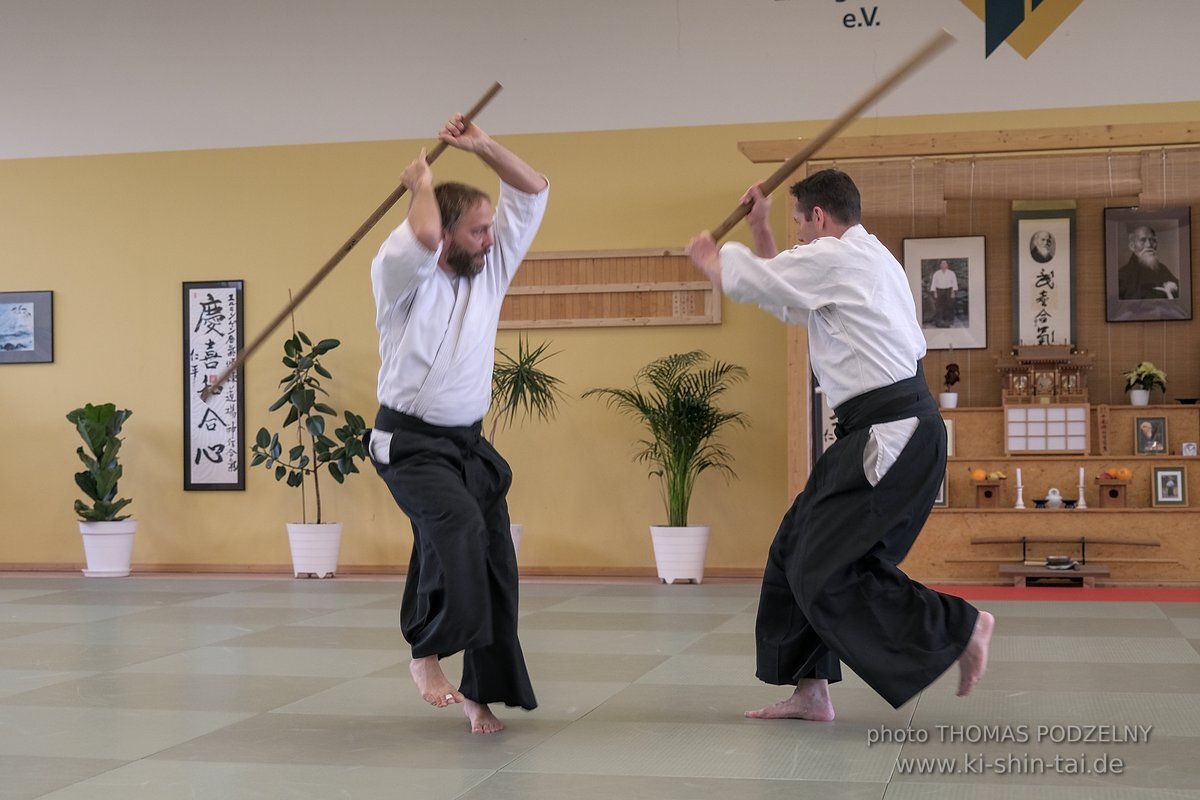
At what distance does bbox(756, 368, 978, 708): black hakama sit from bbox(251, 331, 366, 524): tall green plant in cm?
506

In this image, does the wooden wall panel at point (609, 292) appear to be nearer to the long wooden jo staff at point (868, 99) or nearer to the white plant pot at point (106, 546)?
the white plant pot at point (106, 546)

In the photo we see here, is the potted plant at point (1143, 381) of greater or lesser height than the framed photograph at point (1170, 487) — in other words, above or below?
above

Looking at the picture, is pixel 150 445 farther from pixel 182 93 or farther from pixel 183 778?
pixel 183 778

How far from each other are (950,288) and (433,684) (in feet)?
17.8

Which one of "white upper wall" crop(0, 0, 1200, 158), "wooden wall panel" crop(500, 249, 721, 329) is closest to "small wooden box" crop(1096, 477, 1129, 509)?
"white upper wall" crop(0, 0, 1200, 158)

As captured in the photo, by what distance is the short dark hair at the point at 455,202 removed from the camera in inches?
127

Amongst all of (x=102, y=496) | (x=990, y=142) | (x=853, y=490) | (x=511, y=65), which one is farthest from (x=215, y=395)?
(x=853, y=490)

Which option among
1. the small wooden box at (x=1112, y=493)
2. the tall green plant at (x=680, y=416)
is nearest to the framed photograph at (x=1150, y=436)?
the small wooden box at (x=1112, y=493)

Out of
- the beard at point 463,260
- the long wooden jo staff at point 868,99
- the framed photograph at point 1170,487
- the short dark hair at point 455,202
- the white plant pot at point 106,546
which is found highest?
the long wooden jo staff at point 868,99

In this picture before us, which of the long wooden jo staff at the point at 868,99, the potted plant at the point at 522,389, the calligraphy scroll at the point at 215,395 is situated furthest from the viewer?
the calligraphy scroll at the point at 215,395

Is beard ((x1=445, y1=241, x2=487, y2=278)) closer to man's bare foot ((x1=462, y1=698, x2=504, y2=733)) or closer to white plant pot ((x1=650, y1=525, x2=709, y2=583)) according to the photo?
man's bare foot ((x1=462, y1=698, x2=504, y2=733))

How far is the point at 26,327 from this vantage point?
880 centimetres

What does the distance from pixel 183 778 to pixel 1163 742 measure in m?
2.15

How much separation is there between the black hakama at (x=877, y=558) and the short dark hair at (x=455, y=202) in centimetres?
104
